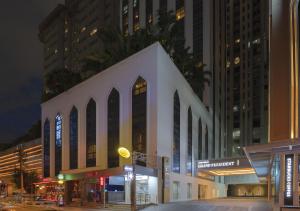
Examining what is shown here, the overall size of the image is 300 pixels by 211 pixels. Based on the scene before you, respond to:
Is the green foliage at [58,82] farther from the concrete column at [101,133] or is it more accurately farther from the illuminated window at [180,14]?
the illuminated window at [180,14]

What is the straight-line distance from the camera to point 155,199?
142ft

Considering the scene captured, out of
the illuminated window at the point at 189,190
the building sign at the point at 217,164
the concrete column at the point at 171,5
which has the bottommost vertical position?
the illuminated window at the point at 189,190

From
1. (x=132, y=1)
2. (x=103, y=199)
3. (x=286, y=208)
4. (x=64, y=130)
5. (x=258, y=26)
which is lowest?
(x=103, y=199)

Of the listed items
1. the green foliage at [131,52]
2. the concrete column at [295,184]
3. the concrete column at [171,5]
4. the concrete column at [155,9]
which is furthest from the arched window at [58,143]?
the concrete column at [295,184]

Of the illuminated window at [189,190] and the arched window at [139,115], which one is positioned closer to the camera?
the arched window at [139,115]

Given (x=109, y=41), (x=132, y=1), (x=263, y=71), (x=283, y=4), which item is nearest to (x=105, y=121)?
(x=109, y=41)

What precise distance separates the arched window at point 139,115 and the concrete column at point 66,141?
15.1 m

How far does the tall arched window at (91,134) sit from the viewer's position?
53531 millimetres

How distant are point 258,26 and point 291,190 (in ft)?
281

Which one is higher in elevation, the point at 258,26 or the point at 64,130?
the point at 258,26

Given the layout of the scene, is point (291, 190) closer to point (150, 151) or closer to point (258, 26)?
point (150, 151)

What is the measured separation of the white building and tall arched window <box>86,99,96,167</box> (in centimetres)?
12

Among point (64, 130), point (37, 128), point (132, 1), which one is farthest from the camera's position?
point (37, 128)

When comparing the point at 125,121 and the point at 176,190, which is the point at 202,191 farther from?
the point at 125,121
